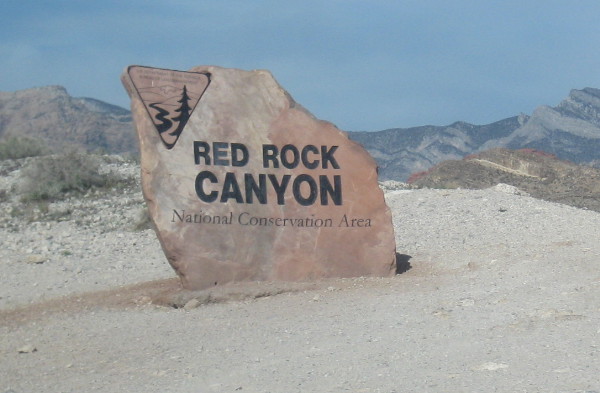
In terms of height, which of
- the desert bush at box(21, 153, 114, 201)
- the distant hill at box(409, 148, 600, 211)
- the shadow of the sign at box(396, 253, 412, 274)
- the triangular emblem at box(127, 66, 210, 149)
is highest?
the triangular emblem at box(127, 66, 210, 149)

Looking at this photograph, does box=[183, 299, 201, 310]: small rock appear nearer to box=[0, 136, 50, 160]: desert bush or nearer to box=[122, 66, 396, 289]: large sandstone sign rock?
box=[122, 66, 396, 289]: large sandstone sign rock

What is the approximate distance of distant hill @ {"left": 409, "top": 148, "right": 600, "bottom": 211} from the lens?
21.7 m

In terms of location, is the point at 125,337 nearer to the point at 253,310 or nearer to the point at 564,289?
the point at 253,310

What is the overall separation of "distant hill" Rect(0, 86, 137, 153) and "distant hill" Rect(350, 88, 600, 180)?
13624mm

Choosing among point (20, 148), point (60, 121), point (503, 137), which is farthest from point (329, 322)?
point (60, 121)

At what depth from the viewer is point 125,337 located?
28.7 ft

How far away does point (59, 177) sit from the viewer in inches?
736

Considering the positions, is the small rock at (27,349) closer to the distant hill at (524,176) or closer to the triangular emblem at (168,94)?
the triangular emblem at (168,94)

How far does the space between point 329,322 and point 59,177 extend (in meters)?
11.2

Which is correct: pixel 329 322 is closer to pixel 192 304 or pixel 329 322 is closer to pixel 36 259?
pixel 192 304

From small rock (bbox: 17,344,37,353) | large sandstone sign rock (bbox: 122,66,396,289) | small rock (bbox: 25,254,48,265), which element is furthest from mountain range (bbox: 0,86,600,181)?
small rock (bbox: 17,344,37,353)

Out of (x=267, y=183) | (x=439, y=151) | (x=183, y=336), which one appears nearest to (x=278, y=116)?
(x=267, y=183)

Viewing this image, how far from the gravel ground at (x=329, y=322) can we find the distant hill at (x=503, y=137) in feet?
94.5

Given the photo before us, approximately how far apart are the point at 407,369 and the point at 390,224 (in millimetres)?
4190
